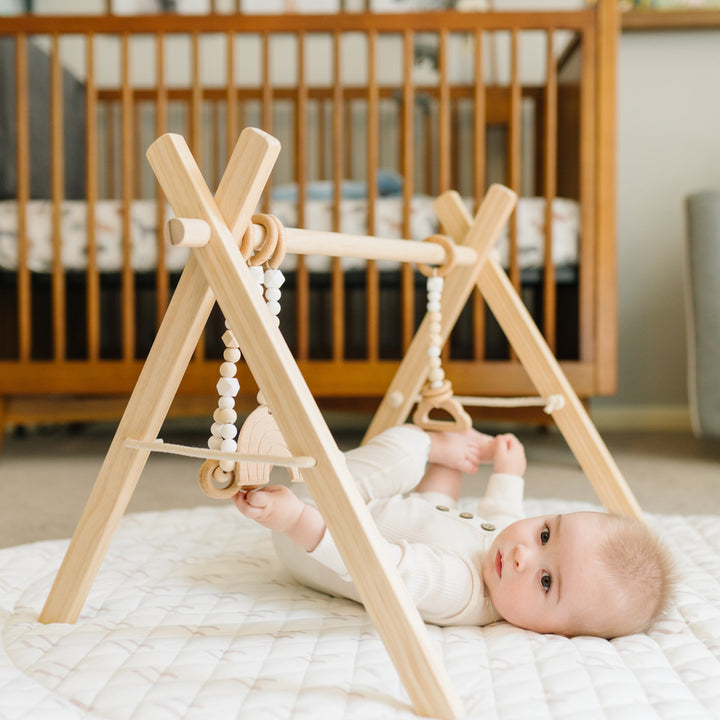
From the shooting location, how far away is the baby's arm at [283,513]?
740 mm

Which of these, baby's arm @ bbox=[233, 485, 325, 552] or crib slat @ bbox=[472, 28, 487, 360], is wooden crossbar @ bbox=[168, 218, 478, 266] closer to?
baby's arm @ bbox=[233, 485, 325, 552]

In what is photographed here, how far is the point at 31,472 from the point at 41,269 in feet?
1.47

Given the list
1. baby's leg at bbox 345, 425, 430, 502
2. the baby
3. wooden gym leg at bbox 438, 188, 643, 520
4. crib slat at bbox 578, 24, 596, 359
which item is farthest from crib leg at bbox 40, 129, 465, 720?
crib slat at bbox 578, 24, 596, 359

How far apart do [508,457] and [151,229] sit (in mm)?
1067

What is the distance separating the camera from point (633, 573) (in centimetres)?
75

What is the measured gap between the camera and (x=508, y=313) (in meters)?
1.12

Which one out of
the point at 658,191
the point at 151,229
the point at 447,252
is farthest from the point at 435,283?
the point at 658,191

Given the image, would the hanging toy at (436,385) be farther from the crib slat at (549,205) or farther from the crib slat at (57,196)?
the crib slat at (57,196)

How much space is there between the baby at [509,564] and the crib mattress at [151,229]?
39.8 inches

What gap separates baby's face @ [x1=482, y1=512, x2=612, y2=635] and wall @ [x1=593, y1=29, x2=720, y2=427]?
1.80 metres

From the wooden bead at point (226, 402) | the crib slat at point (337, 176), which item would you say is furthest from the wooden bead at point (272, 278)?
the crib slat at point (337, 176)

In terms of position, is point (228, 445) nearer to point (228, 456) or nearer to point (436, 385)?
point (228, 456)

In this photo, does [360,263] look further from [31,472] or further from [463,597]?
[463,597]

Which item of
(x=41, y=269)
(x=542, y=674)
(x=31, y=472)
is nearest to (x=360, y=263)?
(x=41, y=269)
